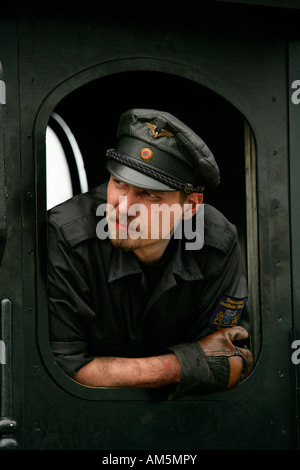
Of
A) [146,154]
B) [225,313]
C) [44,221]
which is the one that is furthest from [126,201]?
[225,313]

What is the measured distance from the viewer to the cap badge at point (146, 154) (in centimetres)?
312

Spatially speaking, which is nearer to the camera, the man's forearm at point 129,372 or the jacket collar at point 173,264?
the man's forearm at point 129,372

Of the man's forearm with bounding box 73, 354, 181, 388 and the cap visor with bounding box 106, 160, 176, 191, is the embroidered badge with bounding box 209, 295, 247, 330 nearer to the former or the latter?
the man's forearm with bounding box 73, 354, 181, 388

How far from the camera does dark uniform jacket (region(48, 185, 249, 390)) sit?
119 inches

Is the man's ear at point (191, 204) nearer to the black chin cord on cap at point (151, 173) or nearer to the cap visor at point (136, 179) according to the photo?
the black chin cord on cap at point (151, 173)

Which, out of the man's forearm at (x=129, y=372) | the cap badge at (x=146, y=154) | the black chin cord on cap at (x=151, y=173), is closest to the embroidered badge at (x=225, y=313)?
the man's forearm at (x=129, y=372)

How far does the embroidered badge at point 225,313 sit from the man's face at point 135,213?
1.30 feet

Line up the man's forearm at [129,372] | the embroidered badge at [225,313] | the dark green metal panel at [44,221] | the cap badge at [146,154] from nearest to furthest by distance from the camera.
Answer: the dark green metal panel at [44,221], the man's forearm at [129,372], the cap badge at [146,154], the embroidered badge at [225,313]

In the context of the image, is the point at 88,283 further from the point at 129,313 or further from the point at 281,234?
the point at 281,234

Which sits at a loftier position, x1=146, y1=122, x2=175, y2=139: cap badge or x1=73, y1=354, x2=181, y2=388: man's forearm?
x1=146, y1=122, x2=175, y2=139: cap badge

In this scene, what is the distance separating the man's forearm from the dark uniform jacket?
5 cm

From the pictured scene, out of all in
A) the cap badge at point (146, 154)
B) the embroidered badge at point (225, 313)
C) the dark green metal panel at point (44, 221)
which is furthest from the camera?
the embroidered badge at point (225, 313)

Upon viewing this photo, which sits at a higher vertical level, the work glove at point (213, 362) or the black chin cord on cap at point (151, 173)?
the black chin cord on cap at point (151, 173)

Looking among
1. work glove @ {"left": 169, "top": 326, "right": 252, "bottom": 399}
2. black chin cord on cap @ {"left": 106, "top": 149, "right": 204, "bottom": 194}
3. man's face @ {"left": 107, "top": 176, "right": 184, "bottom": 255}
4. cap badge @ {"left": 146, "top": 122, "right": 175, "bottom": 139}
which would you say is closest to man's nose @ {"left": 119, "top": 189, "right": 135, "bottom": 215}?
man's face @ {"left": 107, "top": 176, "right": 184, "bottom": 255}
